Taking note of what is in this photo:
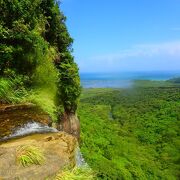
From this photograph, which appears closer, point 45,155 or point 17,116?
point 45,155

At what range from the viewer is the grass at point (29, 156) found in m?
9.54

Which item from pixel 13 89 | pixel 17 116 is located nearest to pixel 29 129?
pixel 17 116

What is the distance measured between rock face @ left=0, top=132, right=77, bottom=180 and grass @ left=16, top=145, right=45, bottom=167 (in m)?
0.09

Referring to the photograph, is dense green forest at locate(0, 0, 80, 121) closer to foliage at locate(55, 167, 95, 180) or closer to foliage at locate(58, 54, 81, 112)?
foliage at locate(58, 54, 81, 112)

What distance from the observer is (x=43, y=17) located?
2341 cm

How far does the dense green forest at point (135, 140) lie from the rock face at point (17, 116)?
2.95 m

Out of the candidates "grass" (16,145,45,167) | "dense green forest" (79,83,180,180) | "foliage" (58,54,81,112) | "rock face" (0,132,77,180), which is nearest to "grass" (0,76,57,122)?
"rock face" (0,132,77,180)

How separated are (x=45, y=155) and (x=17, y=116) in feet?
10.9

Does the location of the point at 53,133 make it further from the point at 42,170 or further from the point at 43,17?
the point at 43,17

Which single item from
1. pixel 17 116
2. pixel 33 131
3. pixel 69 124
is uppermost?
pixel 17 116

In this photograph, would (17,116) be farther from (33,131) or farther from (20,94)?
(20,94)

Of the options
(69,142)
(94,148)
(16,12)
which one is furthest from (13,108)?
(94,148)

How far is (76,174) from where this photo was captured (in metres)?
9.56

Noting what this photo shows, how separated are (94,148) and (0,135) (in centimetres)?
5339
